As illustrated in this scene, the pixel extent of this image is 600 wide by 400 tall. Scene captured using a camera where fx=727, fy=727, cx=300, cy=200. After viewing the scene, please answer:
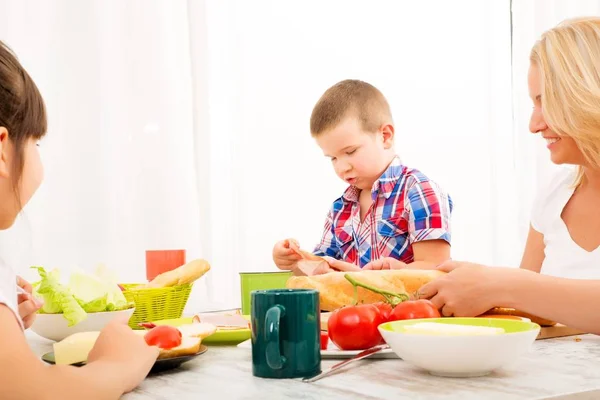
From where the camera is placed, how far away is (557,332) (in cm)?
128

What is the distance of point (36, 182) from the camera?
102cm

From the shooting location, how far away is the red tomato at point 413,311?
1136 mm

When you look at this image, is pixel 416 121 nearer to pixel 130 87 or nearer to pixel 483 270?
pixel 130 87

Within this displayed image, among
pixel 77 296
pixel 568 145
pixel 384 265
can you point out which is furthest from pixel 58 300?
pixel 568 145

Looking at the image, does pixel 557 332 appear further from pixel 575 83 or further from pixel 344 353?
pixel 575 83

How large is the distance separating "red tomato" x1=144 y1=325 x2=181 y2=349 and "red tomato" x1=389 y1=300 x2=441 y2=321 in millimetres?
341

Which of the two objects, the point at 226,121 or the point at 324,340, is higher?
the point at 226,121

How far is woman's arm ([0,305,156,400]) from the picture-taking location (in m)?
0.82

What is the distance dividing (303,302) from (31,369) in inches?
13.4

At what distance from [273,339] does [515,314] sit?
1.79 feet

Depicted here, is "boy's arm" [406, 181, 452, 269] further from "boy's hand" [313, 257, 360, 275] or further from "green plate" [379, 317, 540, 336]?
"green plate" [379, 317, 540, 336]

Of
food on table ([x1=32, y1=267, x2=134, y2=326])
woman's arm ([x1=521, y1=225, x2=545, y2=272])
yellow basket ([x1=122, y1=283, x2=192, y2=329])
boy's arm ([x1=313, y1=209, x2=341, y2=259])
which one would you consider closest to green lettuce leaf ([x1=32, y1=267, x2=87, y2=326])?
food on table ([x1=32, y1=267, x2=134, y2=326])

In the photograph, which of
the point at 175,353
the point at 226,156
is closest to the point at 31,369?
the point at 175,353

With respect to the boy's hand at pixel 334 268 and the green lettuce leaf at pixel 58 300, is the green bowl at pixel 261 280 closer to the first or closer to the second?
the boy's hand at pixel 334 268
